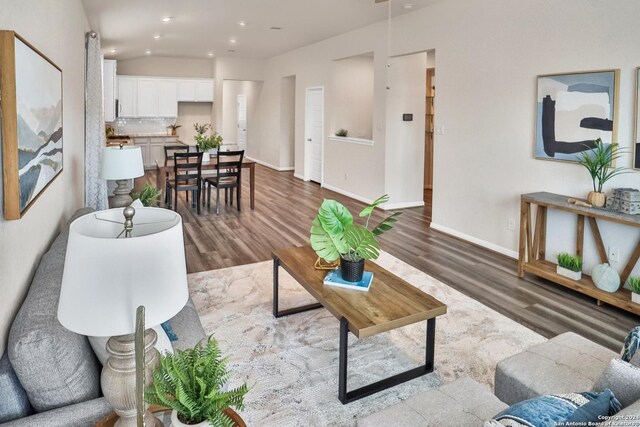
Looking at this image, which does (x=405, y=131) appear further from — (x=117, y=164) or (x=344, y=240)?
(x=344, y=240)

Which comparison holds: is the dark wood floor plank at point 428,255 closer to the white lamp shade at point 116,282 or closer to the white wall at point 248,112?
the white lamp shade at point 116,282

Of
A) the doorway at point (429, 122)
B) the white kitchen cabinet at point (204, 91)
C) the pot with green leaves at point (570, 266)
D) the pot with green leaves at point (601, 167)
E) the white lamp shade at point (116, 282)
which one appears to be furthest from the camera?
the white kitchen cabinet at point (204, 91)

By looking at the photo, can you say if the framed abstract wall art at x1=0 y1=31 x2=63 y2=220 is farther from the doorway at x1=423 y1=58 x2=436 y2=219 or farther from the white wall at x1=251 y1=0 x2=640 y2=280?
the doorway at x1=423 y1=58 x2=436 y2=219

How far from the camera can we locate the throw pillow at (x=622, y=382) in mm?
1278

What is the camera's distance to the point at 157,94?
11.5 metres

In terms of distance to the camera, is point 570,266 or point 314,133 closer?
point 570,266

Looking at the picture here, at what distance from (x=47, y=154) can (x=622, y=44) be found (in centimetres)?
418

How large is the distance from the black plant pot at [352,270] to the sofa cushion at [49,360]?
4.75 ft

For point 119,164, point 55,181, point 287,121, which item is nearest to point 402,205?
point 119,164

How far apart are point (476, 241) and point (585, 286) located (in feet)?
5.56

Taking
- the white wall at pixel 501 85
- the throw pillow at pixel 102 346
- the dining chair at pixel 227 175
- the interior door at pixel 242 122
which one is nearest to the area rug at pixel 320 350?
the throw pillow at pixel 102 346

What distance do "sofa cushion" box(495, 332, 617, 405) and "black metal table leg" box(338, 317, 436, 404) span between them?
1.95ft

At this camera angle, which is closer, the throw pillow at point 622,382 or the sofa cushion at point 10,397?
the throw pillow at point 622,382

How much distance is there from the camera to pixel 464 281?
4.14m
